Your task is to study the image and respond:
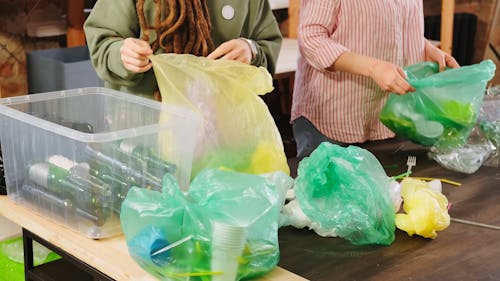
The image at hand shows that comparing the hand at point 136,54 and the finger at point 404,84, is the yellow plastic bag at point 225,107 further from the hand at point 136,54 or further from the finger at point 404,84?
the finger at point 404,84

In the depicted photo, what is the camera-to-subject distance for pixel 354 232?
1.27 metres

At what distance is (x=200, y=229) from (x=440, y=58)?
119 cm

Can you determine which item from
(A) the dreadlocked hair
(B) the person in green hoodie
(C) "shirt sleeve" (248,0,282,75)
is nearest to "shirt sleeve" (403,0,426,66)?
(C) "shirt sleeve" (248,0,282,75)

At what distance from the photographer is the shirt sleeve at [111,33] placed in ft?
4.82

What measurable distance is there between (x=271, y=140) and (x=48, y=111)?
46cm

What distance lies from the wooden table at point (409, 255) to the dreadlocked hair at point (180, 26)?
44 centimetres

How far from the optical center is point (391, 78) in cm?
175

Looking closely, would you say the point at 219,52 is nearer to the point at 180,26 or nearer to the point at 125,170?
the point at 180,26

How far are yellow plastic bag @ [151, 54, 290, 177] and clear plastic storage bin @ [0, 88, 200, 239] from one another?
0.05 m

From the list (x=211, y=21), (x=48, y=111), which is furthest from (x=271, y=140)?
(x=48, y=111)

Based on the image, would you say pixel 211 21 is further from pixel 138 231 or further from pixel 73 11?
pixel 73 11

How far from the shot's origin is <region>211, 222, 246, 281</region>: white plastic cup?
1018 millimetres

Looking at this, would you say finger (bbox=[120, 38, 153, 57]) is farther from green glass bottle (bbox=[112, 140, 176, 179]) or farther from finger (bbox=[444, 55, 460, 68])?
finger (bbox=[444, 55, 460, 68])

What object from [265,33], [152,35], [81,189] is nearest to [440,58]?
[265,33]
